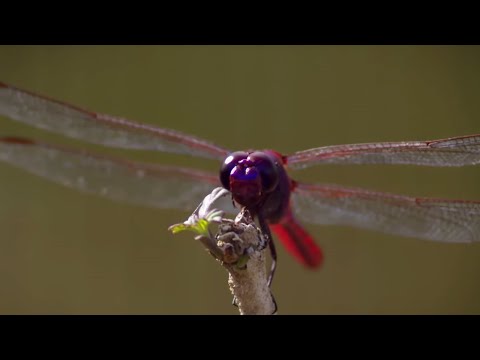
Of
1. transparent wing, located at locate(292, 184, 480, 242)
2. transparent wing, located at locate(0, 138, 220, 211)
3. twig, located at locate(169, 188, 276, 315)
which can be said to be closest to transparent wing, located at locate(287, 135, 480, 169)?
transparent wing, located at locate(292, 184, 480, 242)

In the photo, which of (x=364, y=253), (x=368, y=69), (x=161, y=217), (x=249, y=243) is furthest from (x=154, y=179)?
(x=368, y=69)

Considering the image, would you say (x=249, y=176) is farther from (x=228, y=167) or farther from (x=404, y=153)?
(x=404, y=153)

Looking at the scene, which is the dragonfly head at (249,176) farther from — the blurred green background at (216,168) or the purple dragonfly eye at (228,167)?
the blurred green background at (216,168)

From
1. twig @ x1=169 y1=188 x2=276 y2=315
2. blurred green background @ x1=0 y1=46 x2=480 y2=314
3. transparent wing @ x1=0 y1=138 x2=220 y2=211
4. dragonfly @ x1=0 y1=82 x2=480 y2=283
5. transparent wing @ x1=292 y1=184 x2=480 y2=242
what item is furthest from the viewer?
blurred green background @ x1=0 y1=46 x2=480 y2=314

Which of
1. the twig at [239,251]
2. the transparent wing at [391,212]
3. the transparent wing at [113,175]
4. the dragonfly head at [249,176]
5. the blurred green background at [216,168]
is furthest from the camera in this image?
the blurred green background at [216,168]

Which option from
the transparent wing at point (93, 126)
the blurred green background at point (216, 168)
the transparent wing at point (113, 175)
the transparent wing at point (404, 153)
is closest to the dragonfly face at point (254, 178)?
the transparent wing at point (404, 153)

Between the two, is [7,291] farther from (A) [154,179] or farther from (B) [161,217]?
(A) [154,179]

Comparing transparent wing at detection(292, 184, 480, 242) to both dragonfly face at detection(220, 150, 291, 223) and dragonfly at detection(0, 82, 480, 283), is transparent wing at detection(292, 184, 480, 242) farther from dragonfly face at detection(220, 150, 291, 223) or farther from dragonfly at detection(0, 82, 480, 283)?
dragonfly face at detection(220, 150, 291, 223)
